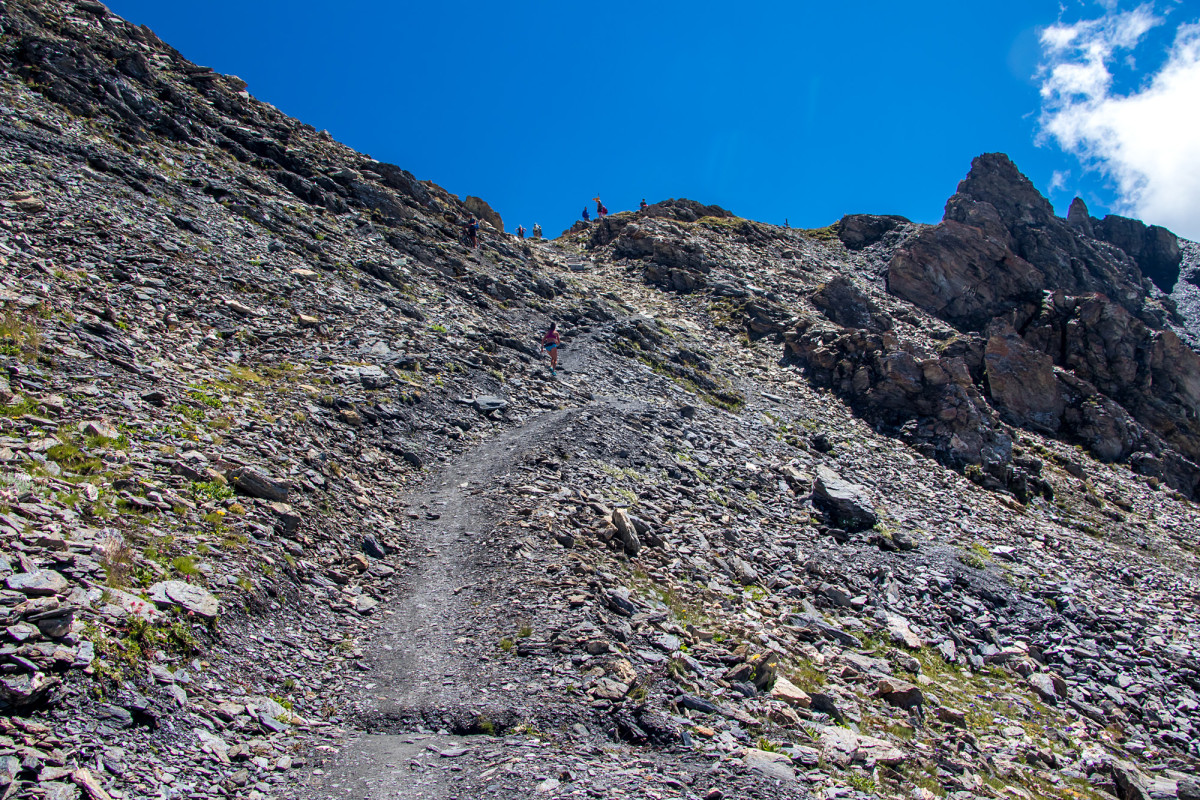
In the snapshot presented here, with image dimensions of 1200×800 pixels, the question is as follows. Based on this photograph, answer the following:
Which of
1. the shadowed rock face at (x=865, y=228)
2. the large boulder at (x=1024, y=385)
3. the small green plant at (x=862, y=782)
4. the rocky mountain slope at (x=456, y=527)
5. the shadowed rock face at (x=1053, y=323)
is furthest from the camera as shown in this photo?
the shadowed rock face at (x=865, y=228)

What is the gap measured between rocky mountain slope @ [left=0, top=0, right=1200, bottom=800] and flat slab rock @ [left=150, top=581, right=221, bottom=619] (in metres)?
0.06

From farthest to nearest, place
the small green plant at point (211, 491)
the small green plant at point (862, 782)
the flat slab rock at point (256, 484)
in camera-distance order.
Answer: the flat slab rock at point (256, 484) < the small green plant at point (211, 491) < the small green plant at point (862, 782)

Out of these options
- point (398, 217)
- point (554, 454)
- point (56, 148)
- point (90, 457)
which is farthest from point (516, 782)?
point (398, 217)

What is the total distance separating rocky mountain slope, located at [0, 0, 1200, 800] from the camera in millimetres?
7281

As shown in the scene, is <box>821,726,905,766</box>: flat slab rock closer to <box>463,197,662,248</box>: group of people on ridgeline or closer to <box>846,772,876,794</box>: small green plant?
<box>846,772,876,794</box>: small green plant

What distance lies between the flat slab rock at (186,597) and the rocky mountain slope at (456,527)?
63 millimetres

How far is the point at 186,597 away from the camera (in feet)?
26.6

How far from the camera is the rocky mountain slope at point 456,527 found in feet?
23.9

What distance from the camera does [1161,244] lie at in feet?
293

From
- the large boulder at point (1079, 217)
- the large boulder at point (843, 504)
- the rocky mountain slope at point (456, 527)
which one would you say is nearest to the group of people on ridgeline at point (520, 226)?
the rocky mountain slope at point (456, 527)

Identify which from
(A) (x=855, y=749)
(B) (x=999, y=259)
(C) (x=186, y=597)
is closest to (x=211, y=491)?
(C) (x=186, y=597)

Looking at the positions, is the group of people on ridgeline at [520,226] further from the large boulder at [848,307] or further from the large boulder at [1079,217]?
the large boulder at [1079,217]

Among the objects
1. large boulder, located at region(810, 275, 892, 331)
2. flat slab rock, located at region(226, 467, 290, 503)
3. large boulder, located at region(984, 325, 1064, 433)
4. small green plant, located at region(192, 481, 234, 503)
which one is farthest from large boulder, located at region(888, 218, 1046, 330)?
small green plant, located at region(192, 481, 234, 503)

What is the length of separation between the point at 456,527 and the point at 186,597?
22.6ft
